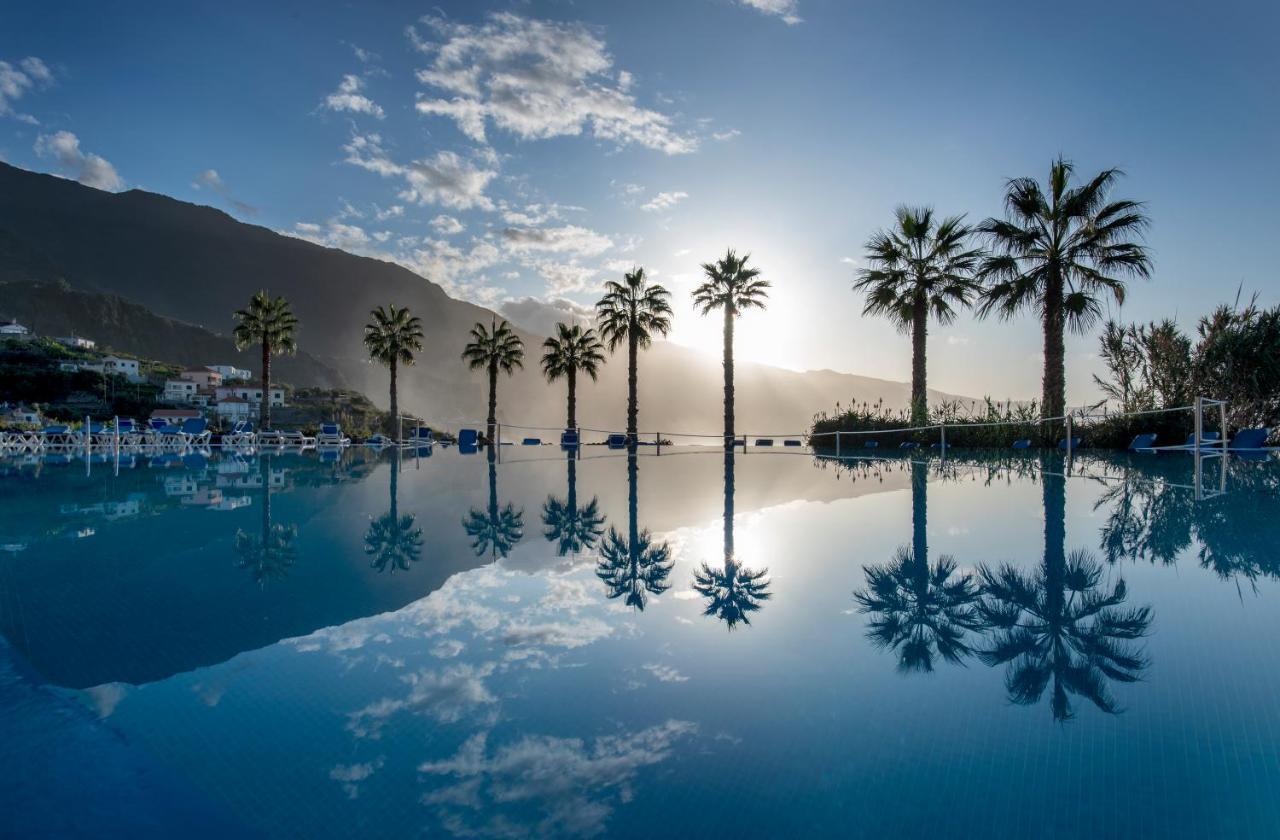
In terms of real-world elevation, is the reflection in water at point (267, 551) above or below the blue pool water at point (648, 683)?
below

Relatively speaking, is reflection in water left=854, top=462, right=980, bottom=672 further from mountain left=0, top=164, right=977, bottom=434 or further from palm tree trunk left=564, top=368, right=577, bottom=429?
→ mountain left=0, top=164, right=977, bottom=434

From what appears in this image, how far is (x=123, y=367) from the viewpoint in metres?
66.8

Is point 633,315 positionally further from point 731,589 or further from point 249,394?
point 249,394

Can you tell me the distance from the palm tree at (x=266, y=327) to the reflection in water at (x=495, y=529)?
27.3 m

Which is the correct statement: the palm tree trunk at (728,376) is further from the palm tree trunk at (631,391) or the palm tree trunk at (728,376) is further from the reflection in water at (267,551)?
the reflection in water at (267,551)

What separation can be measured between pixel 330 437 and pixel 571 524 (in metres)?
24.9

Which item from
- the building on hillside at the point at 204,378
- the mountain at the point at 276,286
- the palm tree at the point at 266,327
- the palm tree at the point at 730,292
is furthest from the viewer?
the mountain at the point at 276,286

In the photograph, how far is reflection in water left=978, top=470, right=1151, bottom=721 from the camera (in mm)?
2484

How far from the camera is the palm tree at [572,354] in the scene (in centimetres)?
2967

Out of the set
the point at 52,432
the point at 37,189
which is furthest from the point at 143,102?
the point at 37,189

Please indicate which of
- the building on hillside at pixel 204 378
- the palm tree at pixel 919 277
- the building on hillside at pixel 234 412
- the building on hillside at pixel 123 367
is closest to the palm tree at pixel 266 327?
the building on hillside at pixel 234 412

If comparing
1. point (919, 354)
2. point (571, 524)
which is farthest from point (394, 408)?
point (571, 524)

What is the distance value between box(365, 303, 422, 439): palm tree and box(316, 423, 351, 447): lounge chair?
284 centimetres

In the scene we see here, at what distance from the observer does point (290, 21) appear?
18.2 meters
